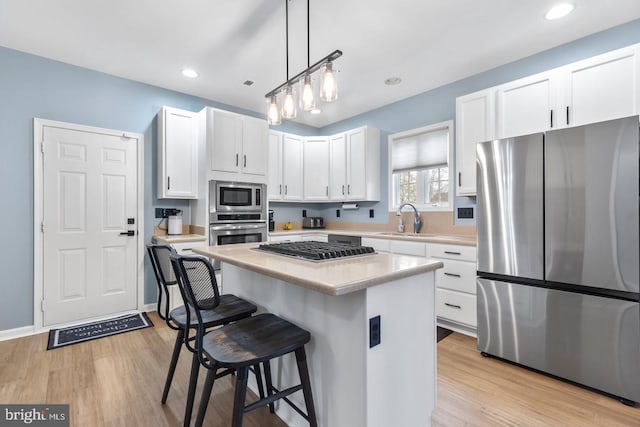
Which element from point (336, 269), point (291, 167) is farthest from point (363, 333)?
point (291, 167)

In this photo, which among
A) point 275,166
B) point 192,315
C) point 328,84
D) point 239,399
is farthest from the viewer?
point 275,166

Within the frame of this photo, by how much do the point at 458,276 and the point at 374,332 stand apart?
1.94m

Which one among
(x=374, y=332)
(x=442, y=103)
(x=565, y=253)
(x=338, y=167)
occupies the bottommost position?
(x=374, y=332)

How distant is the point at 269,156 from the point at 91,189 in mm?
2120

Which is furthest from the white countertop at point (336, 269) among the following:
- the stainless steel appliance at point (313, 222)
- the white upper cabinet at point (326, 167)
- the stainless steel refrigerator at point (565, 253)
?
the stainless steel appliance at point (313, 222)

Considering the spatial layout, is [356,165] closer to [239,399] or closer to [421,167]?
[421,167]

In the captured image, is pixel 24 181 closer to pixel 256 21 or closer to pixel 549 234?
pixel 256 21

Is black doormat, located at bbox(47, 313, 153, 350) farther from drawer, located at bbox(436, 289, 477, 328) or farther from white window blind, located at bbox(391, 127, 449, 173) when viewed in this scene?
white window blind, located at bbox(391, 127, 449, 173)

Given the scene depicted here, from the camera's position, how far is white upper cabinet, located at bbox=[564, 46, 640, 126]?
211 cm

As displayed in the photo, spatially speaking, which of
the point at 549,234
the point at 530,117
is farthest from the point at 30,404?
the point at 530,117

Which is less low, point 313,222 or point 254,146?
point 254,146

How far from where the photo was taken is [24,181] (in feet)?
9.41

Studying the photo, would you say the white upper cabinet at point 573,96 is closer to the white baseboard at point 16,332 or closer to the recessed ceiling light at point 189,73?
the recessed ceiling light at point 189,73

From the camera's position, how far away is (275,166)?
4.41 meters
